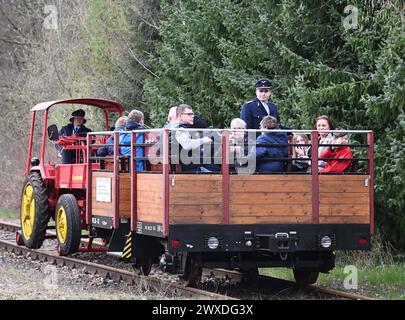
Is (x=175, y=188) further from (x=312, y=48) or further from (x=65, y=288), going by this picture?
(x=312, y=48)

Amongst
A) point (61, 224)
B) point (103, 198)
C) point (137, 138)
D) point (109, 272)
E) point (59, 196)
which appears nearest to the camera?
point (137, 138)

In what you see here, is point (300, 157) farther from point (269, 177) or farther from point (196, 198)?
point (196, 198)

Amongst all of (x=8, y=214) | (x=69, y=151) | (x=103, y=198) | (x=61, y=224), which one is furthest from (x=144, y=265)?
(x=8, y=214)

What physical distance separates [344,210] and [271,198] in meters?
1.00

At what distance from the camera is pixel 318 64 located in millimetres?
14047

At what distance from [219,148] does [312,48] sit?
187 inches

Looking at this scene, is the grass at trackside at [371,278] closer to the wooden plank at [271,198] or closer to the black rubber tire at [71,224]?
the wooden plank at [271,198]

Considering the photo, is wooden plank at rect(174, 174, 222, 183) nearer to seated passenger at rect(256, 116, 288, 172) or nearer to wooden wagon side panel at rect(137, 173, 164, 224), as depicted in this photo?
wooden wagon side panel at rect(137, 173, 164, 224)

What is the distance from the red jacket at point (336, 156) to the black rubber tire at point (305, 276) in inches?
53.0

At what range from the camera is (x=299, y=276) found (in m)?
12.1

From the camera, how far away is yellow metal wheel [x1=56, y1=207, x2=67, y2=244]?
14.3 m

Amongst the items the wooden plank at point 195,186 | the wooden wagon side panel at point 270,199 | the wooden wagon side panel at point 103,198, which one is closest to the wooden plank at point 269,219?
the wooden wagon side panel at point 270,199

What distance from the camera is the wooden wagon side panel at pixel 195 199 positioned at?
34.2 ft
